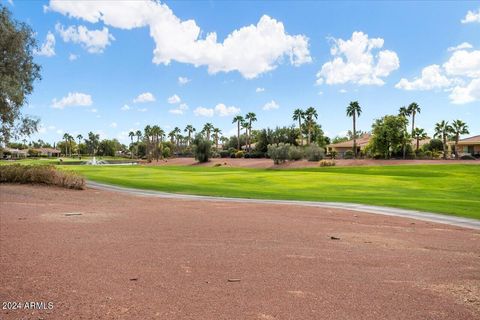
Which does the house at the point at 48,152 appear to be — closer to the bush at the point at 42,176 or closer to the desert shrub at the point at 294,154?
the desert shrub at the point at 294,154

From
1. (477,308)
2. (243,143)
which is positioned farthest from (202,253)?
(243,143)

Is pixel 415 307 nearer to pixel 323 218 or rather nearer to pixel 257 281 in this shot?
pixel 257 281

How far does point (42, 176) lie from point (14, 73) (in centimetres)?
718

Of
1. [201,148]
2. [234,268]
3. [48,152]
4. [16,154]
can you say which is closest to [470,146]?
[201,148]

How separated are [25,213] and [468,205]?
21.6 metres

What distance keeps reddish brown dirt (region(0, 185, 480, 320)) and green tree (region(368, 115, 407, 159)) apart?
220 ft

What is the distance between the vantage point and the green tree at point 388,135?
78.3 meters

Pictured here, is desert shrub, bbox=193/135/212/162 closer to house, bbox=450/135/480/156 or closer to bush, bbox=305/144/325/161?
bush, bbox=305/144/325/161

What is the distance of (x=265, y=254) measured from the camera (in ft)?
31.7

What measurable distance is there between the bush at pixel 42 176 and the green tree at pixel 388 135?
63974 mm

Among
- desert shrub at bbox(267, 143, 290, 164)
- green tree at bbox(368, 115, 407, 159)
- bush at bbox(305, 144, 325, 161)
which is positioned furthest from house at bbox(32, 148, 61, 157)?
green tree at bbox(368, 115, 407, 159)

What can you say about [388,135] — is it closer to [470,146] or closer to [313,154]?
[313,154]

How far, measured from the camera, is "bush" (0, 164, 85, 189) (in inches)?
1109

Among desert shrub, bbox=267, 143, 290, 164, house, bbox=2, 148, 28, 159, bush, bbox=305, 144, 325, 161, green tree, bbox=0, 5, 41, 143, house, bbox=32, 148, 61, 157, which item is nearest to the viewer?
green tree, bbox=0, 5, 41, 143
